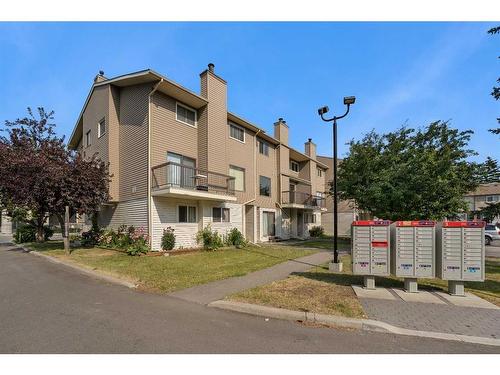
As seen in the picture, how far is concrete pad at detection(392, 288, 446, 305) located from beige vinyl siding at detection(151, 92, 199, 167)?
12.2 metres

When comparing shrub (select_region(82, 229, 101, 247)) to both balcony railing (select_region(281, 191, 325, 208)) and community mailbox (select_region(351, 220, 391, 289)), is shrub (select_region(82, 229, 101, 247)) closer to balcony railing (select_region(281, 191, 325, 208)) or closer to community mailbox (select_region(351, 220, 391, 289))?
balcony railing (select_region(281, 191, 325, 208))

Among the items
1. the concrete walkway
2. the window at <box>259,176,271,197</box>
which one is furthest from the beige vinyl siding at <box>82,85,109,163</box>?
the concrete walkway

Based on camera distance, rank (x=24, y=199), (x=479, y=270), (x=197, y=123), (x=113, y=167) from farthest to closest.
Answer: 1. (x=197, y=123)
2. (x=113, y=167)
3. (x=24, y=199)
4. (x=479, y=270)

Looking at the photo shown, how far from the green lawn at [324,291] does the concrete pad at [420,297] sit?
0.67 m

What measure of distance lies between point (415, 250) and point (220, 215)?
12881 millimetres

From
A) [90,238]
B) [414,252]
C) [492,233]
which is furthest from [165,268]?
[492,233]

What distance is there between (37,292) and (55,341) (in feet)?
12.9

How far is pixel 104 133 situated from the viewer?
1795 centimetres

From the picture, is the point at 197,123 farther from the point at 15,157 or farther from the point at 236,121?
the point at 15,157

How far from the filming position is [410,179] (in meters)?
17.2

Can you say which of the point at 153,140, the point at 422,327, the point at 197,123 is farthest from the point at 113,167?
the point at 422,327

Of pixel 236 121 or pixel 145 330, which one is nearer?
pixel 145 330

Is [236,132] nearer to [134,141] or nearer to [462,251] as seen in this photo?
[134,141]

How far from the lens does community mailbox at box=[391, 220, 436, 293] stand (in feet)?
24.2
